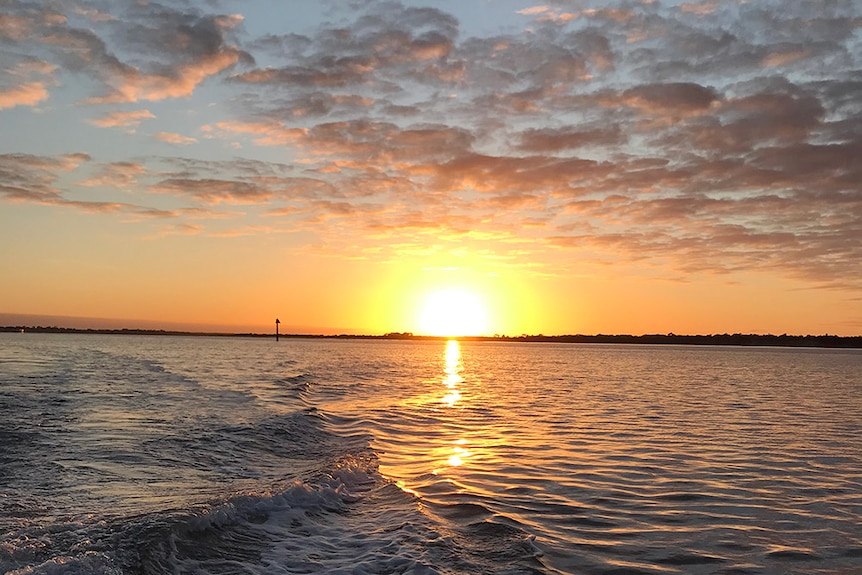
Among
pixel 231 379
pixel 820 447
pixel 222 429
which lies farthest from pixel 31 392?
pixel 820 447

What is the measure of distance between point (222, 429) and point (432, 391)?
21914 mm

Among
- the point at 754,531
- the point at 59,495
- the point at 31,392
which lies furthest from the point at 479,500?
the point at 31,392

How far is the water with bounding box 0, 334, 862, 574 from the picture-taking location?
956 centimetres

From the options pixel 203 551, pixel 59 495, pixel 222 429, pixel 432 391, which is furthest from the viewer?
pixel 432 391

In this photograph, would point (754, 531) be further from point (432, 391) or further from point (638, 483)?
point (432, 391)

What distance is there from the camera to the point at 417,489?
14.3 metres

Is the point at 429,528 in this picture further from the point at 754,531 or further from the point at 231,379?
the point at 231,379

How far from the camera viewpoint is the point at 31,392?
93.8 feet

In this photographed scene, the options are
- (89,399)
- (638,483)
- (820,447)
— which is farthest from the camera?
(89,399)

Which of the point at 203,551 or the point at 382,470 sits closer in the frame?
the point at 203,551

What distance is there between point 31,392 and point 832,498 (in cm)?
3095

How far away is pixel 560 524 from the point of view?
11.4 m

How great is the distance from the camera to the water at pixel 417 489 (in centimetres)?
956

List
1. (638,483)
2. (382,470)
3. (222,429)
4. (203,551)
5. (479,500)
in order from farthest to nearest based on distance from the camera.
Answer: (222,429) < (382,470) < (638,483) < (479,500) < (203,551)
